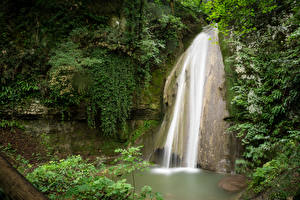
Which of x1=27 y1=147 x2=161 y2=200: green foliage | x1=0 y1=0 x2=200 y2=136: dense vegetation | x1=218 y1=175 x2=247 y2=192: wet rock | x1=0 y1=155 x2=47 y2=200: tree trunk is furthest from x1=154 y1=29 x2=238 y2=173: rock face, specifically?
x1=0 y1=155 x2=47 y2=200: tree trunk

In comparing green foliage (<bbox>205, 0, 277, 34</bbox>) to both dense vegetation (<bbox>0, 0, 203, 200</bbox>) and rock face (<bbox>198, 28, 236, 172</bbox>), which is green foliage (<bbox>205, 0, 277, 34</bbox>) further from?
dense vegetation (<bbox>0, 0, 203, 200</bbox>)

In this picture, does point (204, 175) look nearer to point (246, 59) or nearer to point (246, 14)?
point (246, 59)

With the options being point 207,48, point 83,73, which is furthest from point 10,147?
point 207,48

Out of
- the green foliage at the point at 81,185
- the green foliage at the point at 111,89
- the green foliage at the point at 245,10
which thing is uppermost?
the green foliage at the point at 245,10

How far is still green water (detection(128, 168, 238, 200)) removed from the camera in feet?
13.1

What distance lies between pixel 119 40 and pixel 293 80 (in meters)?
6.41

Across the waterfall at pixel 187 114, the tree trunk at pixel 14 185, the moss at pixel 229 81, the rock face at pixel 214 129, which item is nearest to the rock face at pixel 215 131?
the rock face at pixel 214 129

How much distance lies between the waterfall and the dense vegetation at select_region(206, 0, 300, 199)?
58.8 inches

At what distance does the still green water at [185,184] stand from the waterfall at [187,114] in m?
0.50

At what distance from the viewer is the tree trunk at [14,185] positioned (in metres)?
1.34

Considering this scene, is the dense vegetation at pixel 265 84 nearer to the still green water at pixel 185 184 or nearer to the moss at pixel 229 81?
the moss at pixel 229 81

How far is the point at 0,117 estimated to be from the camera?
19.8 ft

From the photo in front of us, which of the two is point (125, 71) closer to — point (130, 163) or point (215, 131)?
point (215, 131)

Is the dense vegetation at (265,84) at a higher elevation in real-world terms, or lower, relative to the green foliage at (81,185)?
higher
